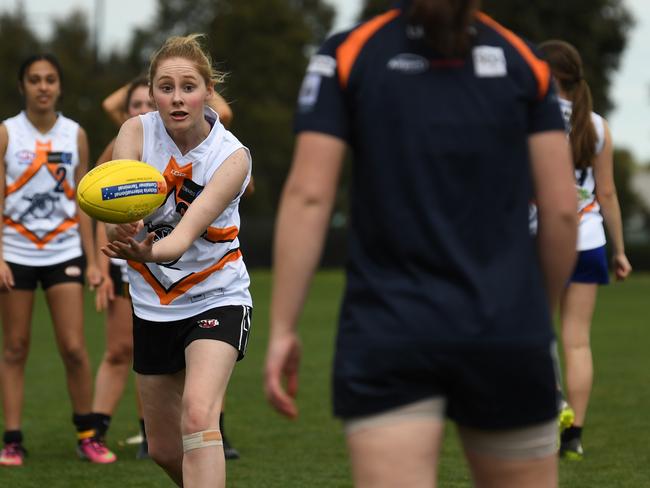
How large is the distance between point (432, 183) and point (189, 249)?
7.68 feet

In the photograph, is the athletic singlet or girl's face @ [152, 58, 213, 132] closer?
girl's face @ [152, 58, 213, 132]

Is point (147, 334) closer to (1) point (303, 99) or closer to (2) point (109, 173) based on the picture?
(2) point (109, 173)

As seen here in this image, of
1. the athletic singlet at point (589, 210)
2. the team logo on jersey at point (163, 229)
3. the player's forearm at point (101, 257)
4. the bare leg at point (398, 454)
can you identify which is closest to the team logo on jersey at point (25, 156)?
the player's forearm at point (101, 257)

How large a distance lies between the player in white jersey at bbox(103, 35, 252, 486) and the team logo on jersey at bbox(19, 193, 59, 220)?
8.68ft

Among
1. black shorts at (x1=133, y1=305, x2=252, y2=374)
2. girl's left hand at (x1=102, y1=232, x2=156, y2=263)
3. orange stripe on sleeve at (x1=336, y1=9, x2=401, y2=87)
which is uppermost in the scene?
orange stripe on sleeve at (x1=336, y1=9, x2=401, y2=87)

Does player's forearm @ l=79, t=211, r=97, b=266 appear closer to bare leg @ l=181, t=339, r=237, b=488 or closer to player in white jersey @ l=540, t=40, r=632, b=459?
player in white jersey @ l=540, t=40, r=632, b=459

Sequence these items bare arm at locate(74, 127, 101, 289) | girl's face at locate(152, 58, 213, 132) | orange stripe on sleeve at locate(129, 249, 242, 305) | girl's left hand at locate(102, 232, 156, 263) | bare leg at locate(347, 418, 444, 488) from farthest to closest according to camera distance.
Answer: bare arm at locate(74, 127, 101, 289)
orange stripe on sleeve at locate(129, 249, 242, 305)
girl's face at locate(152, 58, 213, 132)
girl's left hand at locate(102, 232, 156, 263)
bare leg at locate(347, 418, 444, 488)

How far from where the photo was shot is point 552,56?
7258 mm

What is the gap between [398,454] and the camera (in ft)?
9.71

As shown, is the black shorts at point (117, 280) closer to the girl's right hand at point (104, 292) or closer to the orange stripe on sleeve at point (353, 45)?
the girl's right hand at point (104, 292)

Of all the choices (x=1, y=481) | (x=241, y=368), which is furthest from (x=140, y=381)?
(x=241, y=368)

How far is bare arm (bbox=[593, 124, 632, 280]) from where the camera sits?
7441 mm

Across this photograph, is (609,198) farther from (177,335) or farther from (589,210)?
(177,335)

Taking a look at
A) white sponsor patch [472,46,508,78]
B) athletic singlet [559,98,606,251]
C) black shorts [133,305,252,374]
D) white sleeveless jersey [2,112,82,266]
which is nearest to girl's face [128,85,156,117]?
white sleeveless jersey [2,112,82,266]
